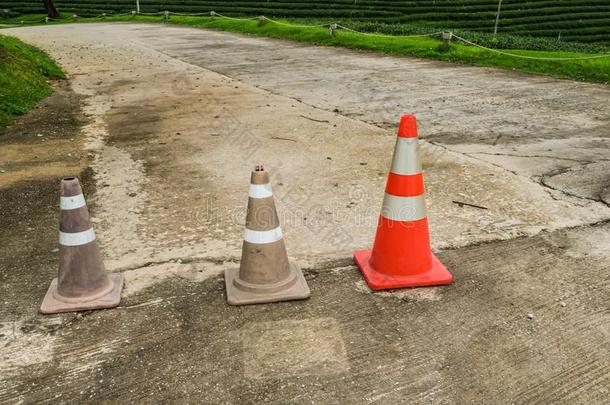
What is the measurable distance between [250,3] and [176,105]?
39.7 meters

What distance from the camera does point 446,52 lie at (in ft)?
39.0

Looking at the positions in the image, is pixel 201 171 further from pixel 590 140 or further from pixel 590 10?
pixel 590 10

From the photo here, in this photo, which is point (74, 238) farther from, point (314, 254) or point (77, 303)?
point (314, 254)

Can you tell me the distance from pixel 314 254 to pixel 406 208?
25.5 inches

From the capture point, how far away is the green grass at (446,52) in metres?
9.65

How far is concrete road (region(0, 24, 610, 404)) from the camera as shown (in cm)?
218

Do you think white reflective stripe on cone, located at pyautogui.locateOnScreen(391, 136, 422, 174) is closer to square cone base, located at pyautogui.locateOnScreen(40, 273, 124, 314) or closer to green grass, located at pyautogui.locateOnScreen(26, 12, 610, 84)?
square cone base, located at pyautogui.locateOnScreen(40, 273, 124, 314)

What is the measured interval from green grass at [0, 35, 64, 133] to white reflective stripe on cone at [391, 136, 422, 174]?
4.80m

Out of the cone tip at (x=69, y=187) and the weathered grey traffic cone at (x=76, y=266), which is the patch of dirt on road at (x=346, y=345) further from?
the cone tip at (x=69, y=187)

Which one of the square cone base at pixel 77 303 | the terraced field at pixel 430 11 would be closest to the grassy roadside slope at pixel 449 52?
the square cone base at pixel 77 303

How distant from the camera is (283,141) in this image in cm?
545

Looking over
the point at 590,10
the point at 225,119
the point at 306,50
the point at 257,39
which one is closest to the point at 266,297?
the point at 225,119

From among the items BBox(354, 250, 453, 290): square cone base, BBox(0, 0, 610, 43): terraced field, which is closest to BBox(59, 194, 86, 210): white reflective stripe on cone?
BBox(354, 250, 453, 290): square cone base

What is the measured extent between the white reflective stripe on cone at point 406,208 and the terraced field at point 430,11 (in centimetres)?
3868
